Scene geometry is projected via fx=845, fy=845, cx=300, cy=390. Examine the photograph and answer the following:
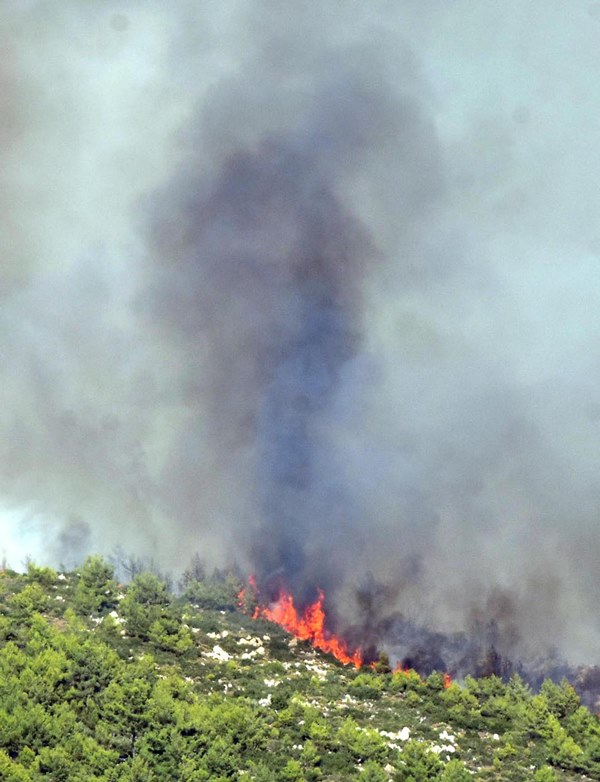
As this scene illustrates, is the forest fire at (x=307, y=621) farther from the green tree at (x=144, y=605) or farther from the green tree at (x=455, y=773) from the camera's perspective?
the green tree at (x=455, y=773)

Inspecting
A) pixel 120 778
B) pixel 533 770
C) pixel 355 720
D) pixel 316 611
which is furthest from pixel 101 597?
pixel 316 611

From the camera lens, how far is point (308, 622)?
133375 mm

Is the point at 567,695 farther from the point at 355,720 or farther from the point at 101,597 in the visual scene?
the point at 101,597

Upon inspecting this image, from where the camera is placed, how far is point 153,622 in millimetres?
77750

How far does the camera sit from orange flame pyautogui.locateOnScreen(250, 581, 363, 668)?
123 meters

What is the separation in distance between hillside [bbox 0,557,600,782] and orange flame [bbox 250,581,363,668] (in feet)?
116

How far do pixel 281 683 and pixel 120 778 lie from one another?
84.1ft

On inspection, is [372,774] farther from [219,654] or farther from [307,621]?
[307,621]

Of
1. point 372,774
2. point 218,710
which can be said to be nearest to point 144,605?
point 218,710

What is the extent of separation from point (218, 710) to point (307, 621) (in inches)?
3100

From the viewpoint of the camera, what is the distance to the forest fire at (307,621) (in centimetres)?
12250

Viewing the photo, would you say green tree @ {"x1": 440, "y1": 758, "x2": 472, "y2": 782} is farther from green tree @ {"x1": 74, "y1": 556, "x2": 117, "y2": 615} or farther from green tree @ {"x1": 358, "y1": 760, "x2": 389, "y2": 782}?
green tree @ {"x1": 74, "y1": 556, "x2": 117, "y2": 615}

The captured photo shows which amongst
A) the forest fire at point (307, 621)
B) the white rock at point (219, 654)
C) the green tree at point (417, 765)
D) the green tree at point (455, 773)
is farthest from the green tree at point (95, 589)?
the green tree at point (455, 773)

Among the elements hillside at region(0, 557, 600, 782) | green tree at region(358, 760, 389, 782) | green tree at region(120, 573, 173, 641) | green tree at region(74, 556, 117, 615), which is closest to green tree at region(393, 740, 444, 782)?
hillside at region(0, 557, 600, 782)
